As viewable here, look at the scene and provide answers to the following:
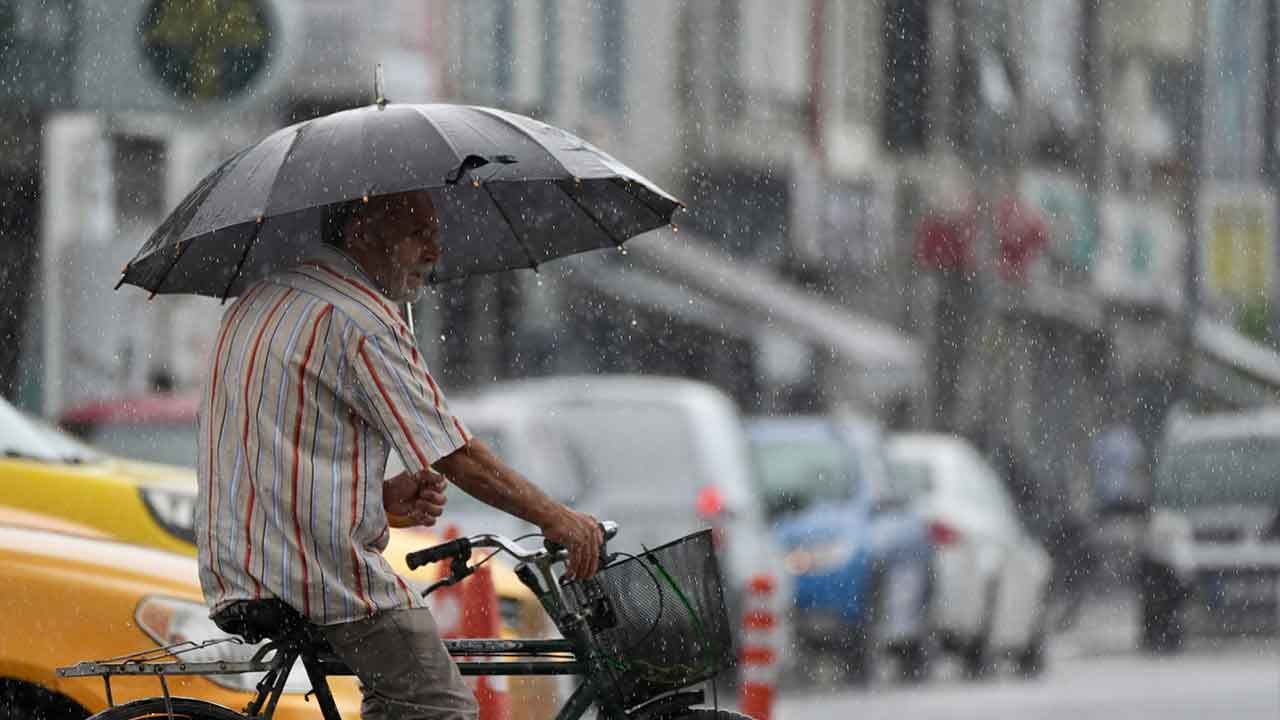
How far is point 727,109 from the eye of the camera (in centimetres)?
3231

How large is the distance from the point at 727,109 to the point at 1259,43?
522 inches

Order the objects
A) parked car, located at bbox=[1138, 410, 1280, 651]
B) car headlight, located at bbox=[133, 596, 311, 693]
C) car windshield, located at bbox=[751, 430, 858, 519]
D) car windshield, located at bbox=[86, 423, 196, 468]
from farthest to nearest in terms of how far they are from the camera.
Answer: parked car, located at bbox=[1138, 410, 1280, 651] → car windshield, located at bbox=[751, 430, 858, 519] → car windshield, located at bbox=[86, 423, 196, 468] → car headlight, located at bbox=[133, 596, 311, 693]

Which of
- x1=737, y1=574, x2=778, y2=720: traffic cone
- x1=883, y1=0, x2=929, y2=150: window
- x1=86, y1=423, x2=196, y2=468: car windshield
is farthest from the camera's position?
x1=883, y1=0, x2=929, y2=150: window

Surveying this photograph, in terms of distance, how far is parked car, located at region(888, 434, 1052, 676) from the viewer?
18234mm

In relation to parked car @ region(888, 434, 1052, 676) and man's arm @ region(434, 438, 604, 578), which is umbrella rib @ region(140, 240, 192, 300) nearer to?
man's arm @ region(434, 438, 604, 578)

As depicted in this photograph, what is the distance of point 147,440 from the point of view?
1213cm

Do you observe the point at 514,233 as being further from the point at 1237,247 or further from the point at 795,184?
the point at 1237,247

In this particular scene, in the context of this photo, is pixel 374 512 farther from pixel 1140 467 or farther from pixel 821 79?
pixel 821 79

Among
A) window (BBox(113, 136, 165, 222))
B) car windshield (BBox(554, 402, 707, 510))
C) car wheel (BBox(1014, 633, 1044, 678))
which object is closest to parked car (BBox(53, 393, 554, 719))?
car windshield (BBox(554, 402, 707, 510))

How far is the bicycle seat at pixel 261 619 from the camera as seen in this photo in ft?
15.8

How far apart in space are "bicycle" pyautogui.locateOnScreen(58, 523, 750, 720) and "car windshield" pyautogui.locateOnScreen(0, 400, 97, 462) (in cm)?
303

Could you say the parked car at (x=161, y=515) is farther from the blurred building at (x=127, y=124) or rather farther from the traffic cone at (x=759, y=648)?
the blurred building at (x=127, y=124)

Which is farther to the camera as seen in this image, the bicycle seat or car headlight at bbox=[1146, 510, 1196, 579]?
car headlight at bbox=[1146, 510, 1196, 579]

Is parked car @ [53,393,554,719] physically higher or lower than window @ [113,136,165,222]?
higher
